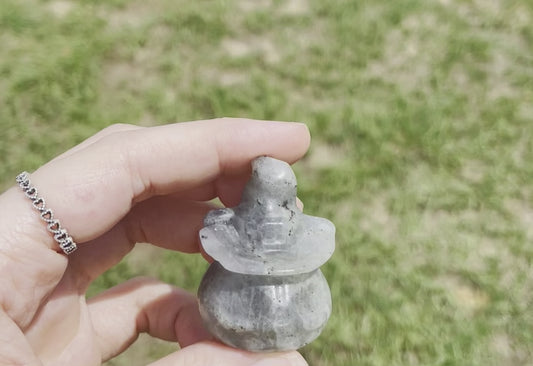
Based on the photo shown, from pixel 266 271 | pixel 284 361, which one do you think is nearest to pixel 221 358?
pixel 284 361

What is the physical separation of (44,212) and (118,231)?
60cm

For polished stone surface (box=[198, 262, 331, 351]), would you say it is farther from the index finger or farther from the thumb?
the index finger

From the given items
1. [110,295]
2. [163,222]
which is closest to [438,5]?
[163,222]

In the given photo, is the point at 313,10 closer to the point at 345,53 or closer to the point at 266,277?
the point at 345,53

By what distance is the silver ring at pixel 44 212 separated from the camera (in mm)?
1791

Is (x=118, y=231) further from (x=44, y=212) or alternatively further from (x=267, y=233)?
(x=267, y=233)

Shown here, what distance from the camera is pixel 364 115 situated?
133 inches

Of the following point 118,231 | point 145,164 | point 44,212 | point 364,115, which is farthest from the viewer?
point 364,115

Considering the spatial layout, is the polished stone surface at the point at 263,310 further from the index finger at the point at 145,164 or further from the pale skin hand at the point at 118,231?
the index finger at the point at 145,164

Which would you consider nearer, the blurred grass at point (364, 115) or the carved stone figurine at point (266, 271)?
the carved stone figurine at point (266, 271)

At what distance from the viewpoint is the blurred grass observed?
2.91 meters

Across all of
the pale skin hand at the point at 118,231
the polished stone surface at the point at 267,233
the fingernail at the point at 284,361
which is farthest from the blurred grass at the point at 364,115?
the polished stone surface at the point at 267,233

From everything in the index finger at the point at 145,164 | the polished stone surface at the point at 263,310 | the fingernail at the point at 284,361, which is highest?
the index finger at the point at 145,164

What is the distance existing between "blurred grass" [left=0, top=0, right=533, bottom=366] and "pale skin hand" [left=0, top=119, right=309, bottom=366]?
60cm
